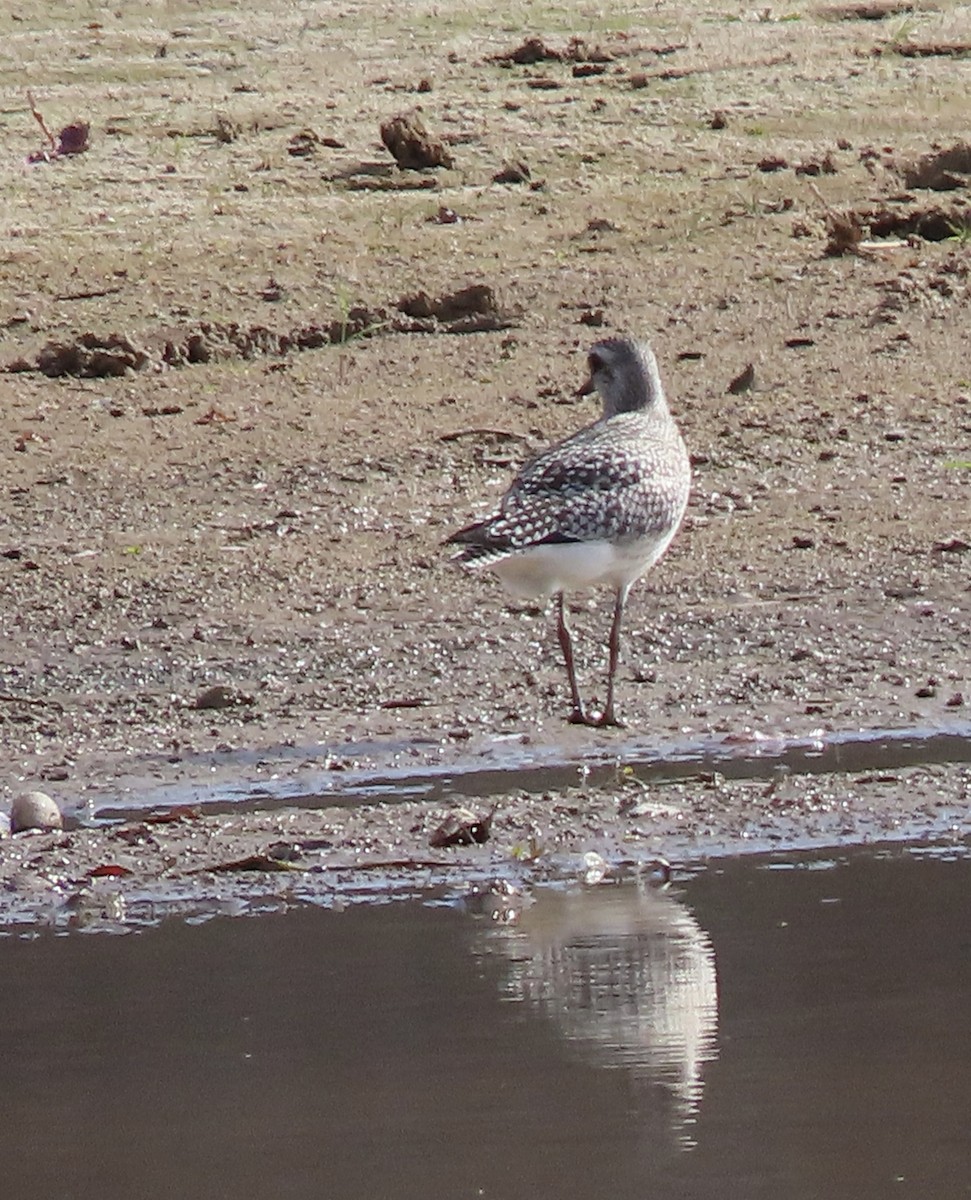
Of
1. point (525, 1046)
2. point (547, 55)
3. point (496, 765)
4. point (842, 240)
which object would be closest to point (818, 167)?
point (842, 240)

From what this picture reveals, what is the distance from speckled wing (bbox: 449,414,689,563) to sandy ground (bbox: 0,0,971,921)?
1.78 ft

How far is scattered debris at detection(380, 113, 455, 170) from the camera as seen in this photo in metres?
12.5

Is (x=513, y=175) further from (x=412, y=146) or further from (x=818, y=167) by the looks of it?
(x=818, y=167)

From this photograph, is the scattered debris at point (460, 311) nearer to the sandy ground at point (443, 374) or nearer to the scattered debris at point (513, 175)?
the sandy ground at point (443, 374)

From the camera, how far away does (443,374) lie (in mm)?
10508

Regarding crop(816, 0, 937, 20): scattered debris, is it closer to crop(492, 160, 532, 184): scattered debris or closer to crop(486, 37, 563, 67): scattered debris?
crop(486, 37, 563, 67): scattered debris

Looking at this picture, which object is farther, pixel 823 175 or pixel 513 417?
pixel 823 175

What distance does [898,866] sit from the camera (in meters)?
6.09

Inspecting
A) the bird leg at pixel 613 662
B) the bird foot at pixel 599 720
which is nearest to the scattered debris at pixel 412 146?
the bird leg at pixel 613 662

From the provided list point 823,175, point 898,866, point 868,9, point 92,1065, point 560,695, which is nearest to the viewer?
point 92,1065

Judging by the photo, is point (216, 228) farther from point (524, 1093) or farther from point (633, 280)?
point (524, 1093)

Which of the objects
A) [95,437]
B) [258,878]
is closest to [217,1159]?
[258,878]

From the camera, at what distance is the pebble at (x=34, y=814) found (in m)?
6.48

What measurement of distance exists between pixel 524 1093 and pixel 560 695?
9.67 ft
